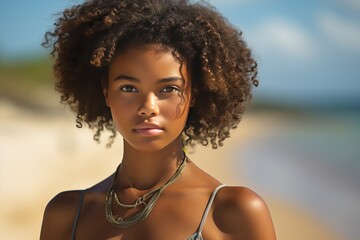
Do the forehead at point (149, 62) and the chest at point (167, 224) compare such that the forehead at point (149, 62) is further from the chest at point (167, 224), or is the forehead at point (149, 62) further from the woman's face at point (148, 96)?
the chest at point (167, 224)

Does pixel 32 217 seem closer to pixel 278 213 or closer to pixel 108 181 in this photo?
pixel 278 213

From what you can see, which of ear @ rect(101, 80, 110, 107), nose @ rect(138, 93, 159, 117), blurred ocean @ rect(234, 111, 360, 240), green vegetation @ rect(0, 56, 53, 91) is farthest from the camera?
green vegetation @ rect(0, 56, 53, 91)

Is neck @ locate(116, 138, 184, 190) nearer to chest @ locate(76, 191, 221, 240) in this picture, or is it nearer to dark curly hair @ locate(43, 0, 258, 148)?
chest @ locate(76, 191, 221, 240)

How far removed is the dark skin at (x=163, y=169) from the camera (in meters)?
2.38

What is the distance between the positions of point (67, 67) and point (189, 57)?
1.70ft

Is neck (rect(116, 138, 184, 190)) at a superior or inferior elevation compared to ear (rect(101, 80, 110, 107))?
inferior

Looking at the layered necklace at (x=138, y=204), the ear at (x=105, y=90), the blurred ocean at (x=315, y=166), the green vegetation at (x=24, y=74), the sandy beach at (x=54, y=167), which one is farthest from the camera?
the green vegetation at (x=24, y=74)

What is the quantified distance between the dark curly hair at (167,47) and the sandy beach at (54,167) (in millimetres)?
5359

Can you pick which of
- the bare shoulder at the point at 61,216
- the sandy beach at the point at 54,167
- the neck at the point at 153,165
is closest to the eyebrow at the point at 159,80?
the neck at the point at 153,165

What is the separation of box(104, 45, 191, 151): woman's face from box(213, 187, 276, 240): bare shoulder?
284 mm

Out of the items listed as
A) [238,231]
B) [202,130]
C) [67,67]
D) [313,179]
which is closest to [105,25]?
[67,67]

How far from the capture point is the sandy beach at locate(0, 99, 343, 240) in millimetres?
8562

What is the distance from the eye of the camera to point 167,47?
2436 mm

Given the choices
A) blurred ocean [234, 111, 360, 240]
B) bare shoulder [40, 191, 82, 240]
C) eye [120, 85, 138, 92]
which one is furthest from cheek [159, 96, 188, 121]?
blurred ocean [234, 111, 360, 240]
